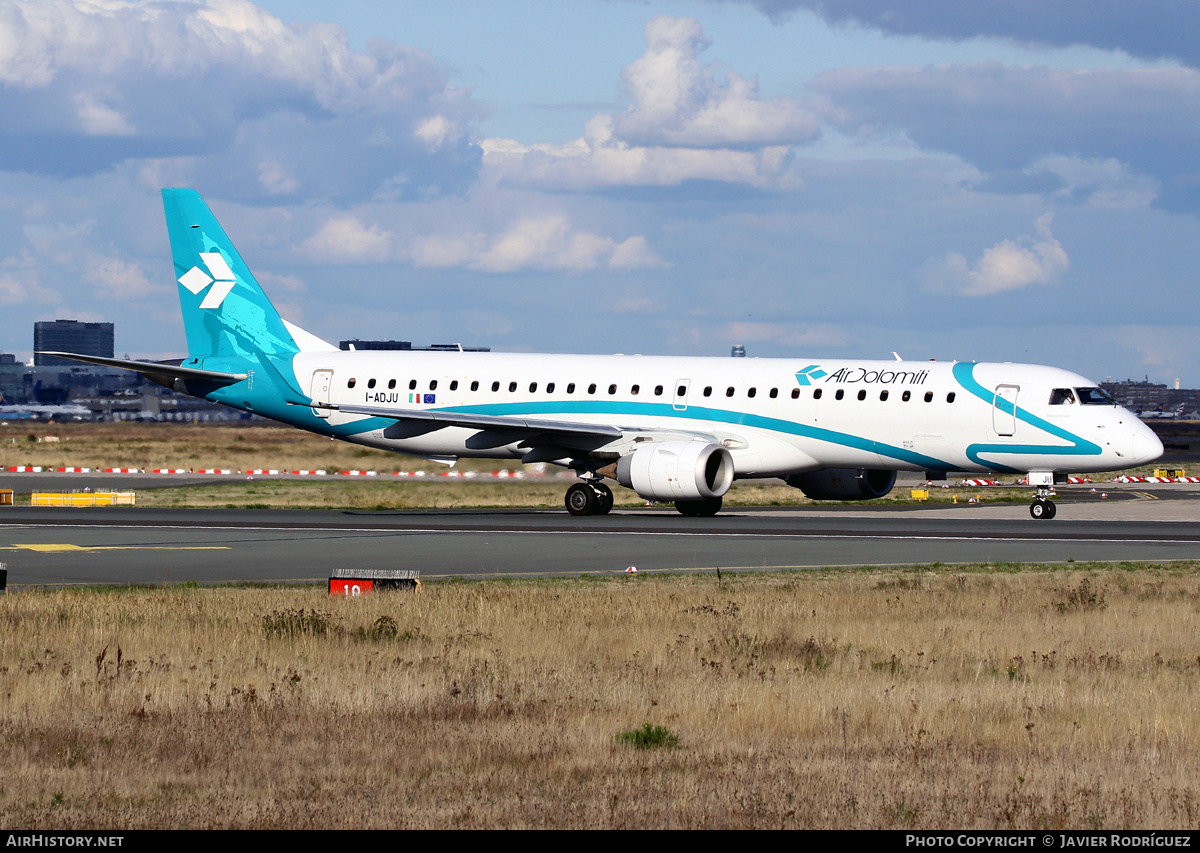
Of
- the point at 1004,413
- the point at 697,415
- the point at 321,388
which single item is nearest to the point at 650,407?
the point at 697,415

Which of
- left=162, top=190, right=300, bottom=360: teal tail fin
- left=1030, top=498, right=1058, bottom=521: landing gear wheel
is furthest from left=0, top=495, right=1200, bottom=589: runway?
left=162, top=190, right=300, bottom=360: teal tail fin

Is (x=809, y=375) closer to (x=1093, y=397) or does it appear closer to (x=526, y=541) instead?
(x=1093, y=397)

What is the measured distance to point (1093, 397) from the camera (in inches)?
1438

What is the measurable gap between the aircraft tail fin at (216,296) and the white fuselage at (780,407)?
3.06m

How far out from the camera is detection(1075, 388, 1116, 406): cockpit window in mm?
36406

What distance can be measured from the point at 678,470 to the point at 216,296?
17.9 meters

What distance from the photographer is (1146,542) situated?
31719 mm

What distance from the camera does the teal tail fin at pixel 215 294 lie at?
4547 cm

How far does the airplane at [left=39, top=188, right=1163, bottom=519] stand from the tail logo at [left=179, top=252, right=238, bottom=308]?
0.15 feet

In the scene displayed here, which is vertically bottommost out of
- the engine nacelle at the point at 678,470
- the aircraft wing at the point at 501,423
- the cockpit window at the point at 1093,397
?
the engine nacelle at the point at 678,470

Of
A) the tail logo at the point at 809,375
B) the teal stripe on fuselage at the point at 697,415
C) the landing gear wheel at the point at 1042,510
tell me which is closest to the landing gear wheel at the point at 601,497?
the teal stripe on fuselage at the point at 697,415

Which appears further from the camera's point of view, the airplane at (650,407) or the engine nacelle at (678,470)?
the airplane at (650,407)

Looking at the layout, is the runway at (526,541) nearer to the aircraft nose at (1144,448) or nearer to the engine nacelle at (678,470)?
the engine nacelle at (678,470)

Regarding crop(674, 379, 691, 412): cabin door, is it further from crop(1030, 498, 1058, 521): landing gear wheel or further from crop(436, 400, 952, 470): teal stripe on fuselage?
crop(1030, 498, 1058, 521): landing gear wheel
